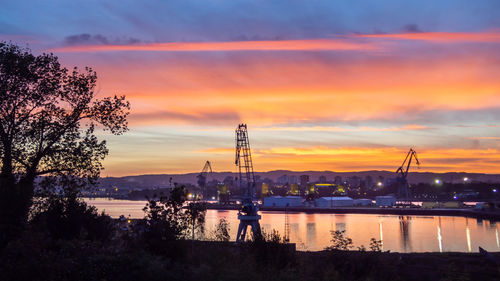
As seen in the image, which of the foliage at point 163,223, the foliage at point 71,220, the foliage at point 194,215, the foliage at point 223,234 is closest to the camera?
the foliage at point 163,223

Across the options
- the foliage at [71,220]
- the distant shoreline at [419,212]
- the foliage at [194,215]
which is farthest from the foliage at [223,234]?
the distant shoreline at [419,212]

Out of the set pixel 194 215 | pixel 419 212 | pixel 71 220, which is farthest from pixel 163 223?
pixel 419 212

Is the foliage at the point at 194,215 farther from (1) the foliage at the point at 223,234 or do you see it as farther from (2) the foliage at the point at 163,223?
(1) the foliage at the point at 223,234

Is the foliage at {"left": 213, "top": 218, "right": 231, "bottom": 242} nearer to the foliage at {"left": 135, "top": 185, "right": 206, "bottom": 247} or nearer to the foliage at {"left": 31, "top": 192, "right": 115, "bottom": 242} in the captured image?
the foliage at {"left": 135, "top": 185, "right": 206, "bottom": 247}

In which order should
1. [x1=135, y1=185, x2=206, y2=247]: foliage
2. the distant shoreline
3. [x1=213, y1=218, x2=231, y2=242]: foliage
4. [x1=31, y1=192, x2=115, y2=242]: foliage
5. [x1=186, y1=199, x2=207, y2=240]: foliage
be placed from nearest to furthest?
→ [x1=135, y1=185, x2=206, y2=247]: foliage < [x1=31, y1=192, x2=115, y2=242]: foliage < [x1=186, y1=199, x2=207, y2=240]: foliage < [x1=213, y1=218, x2=231, y2=242]: foliage < the distant shoreline

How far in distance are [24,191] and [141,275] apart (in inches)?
310

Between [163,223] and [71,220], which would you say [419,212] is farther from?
[163,223]

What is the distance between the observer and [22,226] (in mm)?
15836

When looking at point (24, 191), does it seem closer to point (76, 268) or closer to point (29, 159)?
point (29, 159)

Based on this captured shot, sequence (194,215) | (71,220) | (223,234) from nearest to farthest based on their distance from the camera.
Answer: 1. (71,220)
2. (194,215)
3. (223,234)

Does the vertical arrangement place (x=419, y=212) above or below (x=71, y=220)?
above

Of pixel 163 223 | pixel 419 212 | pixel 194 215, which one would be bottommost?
pixel 163 223

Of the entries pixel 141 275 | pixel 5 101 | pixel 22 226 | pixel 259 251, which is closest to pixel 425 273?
pixel 259 251

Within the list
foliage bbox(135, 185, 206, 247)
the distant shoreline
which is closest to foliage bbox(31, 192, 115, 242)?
foliage bbox(135, 185, 206, 247)
